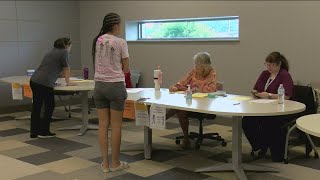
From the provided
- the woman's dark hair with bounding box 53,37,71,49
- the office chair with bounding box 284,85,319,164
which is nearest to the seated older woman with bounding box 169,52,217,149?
the office chair with bounding box 284,85,319,164

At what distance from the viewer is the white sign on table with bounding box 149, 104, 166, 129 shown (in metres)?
3.75

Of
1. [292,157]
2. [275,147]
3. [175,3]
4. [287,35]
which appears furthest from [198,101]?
[175,3]

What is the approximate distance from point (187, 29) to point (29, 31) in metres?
2.93

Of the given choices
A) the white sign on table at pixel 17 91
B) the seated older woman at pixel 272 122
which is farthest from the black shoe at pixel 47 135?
the seated older woman at pixel 272 122

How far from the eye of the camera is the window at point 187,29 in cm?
614

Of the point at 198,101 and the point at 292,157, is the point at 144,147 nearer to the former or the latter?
the point at 198,101

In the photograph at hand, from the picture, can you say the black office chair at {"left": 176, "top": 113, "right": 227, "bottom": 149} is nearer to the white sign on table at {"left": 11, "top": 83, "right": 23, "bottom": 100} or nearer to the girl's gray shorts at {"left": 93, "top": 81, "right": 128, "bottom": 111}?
the girl's gray shorts at {"left": 93, "top": 81, "right": 128, "bottom": 111}

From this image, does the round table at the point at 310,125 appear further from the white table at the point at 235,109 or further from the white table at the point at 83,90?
the white table at the point at 83,90

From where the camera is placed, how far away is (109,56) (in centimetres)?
358

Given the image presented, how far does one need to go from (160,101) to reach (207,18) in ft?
9.09

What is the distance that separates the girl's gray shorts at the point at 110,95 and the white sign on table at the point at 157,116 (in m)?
0.29

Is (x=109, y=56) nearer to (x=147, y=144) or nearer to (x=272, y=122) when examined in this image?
(x=147, y=144)

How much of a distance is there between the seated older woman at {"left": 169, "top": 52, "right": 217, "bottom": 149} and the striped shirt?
111 centimetres

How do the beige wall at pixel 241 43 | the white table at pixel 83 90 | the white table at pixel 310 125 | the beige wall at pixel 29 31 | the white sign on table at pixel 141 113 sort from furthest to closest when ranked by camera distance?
the beige wall at pixel 29 31, the beige wall at pixel 241 43, the white table at pixel 83 90, the white sign on table at pixel 141 113, the white table at pixel 310 125
